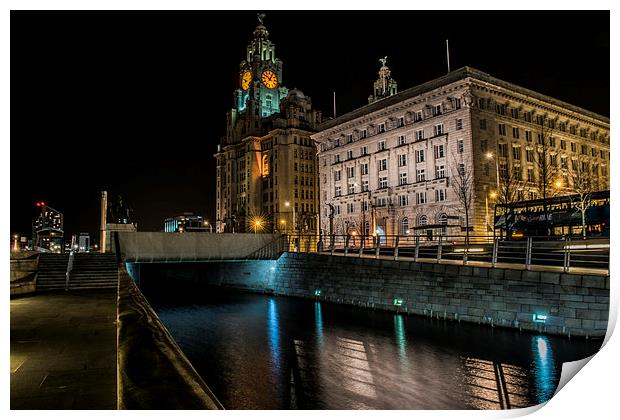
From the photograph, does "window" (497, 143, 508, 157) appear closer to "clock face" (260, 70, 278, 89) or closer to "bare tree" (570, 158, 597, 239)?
"bare tree" (570, 158, 597, 239)

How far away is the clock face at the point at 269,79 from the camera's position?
11844 cm

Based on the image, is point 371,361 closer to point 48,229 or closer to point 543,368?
point 543,368

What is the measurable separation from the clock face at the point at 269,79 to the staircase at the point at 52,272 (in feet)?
327

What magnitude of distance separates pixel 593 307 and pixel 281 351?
1094cm

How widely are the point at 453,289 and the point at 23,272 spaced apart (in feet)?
63.5

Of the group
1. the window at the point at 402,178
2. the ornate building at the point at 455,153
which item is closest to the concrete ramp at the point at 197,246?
the ornate building at the point at 455,153

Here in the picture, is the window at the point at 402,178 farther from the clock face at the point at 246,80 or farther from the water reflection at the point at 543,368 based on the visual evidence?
the clock face at the point at 246,80

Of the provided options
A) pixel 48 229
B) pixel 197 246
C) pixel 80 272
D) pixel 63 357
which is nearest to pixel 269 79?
pixel 197 246

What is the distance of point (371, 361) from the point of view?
15023 millimetres

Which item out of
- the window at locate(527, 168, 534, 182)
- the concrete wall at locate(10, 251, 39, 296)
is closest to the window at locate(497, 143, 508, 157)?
the window at locate(527, 168, 534, 182)

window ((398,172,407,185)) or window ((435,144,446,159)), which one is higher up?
window ((435,144,446,159))

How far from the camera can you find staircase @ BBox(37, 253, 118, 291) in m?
20.6

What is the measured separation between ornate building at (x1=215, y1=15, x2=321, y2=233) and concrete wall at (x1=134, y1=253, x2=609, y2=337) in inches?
2485

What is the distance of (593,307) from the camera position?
15500 mm
